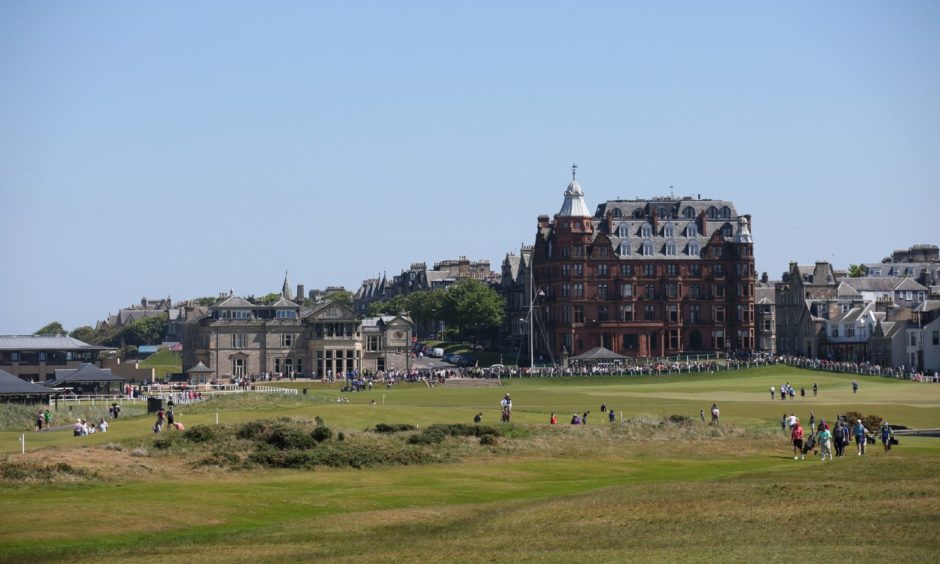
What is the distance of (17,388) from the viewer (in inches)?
4478

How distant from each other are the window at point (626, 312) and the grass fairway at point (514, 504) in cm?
9585

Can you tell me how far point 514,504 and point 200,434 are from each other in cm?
2337

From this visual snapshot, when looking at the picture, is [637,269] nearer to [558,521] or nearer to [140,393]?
[140,393]

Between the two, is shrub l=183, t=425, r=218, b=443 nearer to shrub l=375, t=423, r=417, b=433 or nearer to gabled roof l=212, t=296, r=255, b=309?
shrub l=375, t=423, r=417, b=433

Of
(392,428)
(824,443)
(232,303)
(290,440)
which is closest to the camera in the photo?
(824,443)

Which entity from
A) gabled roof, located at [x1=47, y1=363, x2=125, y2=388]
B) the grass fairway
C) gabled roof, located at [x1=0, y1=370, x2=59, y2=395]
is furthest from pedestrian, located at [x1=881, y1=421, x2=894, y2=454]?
gabled roof, located at [x1=47, y1=363, x2=125, y2=388]

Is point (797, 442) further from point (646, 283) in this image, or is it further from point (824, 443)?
point (646, 283)

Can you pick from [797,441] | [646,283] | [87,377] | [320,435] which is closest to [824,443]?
[797,441]

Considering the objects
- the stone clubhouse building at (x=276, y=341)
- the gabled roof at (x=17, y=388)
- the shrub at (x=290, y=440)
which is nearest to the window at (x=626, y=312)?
the stone clubhouse building at (x=276, y=341)

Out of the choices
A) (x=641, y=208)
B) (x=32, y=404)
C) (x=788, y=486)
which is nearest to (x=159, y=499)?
(x=788, y=486)

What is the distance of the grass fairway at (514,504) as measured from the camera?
44.9m

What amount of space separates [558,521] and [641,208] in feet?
476

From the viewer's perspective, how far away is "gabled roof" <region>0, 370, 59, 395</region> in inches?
4437

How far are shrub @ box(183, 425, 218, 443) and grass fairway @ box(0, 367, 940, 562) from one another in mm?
2160
